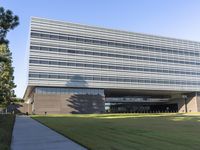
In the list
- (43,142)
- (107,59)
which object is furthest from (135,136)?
(107,59)

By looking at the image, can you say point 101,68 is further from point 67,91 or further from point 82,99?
point 67,91

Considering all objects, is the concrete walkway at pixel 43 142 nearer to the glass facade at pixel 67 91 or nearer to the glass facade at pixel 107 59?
the glass facade at pixel 107 59

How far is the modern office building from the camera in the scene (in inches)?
3408

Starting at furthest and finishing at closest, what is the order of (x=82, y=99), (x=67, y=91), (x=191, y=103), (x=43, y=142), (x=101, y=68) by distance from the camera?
(x=191, y=103) < (x=101, y=68) < (x=82, y=99) < (x=67, y=91) < (x=43, y=142)

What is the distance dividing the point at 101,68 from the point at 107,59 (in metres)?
4.47

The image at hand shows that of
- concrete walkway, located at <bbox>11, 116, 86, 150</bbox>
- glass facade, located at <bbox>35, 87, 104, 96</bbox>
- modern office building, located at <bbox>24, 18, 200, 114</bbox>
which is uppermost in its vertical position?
modern office building, located at <bbox>24, 18, 200, 114</bbox>

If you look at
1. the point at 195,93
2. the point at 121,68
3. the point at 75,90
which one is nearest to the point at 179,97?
the point at 195,93

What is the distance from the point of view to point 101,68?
94500 millimetres

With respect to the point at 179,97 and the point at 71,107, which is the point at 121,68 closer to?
the point at 71,107

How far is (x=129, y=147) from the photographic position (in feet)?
37.0

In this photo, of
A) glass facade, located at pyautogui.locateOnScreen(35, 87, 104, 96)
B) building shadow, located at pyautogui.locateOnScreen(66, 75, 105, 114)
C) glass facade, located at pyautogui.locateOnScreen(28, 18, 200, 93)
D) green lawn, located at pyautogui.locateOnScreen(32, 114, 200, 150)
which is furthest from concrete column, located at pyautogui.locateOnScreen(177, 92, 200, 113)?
green lawn, located at pyautogui.locateOnScreen(32, 114, 200, 150)

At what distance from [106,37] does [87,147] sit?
292 ft

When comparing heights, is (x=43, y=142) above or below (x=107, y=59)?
below

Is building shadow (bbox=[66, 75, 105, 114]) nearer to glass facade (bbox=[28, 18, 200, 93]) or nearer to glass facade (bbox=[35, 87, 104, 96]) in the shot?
glass facade (bbox=[35, 87, 104, 96])
